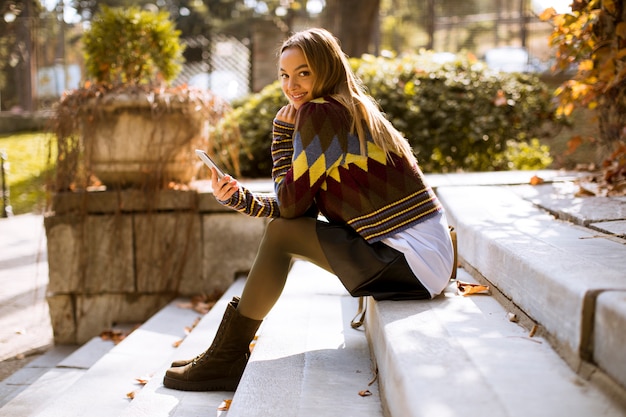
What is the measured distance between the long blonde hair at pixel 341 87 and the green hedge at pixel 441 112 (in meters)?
3.35

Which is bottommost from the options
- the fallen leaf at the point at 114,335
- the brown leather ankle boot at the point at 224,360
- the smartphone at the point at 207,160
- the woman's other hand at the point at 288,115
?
the fallen leaf at the point at 114,335

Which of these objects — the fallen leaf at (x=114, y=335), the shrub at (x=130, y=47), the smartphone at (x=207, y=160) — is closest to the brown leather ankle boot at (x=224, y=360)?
the smartphone at (x=207, y=160)

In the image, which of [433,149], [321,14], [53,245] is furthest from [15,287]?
[321,14]

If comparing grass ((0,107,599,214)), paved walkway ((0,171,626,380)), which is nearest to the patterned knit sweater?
paved walkway ((0,171,626,380))

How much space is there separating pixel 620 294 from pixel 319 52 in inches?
52.6

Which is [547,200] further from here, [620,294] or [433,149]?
[433,149]

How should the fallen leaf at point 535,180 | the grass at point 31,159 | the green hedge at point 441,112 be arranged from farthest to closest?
the grass at point 31,159 < the green hedge at point 441,112 < the fallen leaf at point 535,180

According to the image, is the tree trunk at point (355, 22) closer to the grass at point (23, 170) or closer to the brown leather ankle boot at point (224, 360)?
the grass at point (23, 170)

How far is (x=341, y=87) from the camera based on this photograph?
2.47 metres

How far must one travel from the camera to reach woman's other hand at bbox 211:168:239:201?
2420 mm

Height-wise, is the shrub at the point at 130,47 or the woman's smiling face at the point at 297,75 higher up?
the shrub at the point at 130,47

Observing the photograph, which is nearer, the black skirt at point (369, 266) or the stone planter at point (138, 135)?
the black skirt at point (369, 266)

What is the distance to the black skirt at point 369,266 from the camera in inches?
90.3

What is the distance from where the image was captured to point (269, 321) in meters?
2.81
